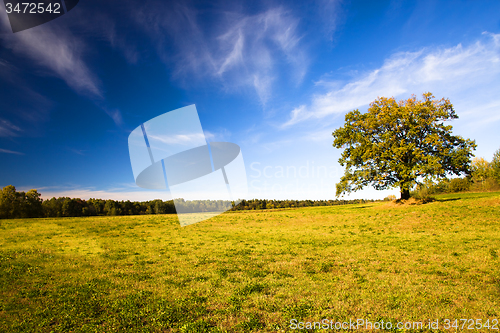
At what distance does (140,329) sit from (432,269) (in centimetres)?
1069

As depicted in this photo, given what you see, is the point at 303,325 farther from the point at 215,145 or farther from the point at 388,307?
the point at 215,145

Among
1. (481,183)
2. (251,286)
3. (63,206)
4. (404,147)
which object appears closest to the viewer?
(251,286)

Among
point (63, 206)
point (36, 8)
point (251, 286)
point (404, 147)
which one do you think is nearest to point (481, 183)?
point (404, 147)

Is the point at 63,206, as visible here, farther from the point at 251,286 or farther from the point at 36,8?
the point at 251,286

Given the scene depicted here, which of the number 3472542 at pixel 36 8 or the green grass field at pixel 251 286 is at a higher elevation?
the number 3472542 at pixel 36 8

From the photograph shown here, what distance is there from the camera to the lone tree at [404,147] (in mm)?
29141

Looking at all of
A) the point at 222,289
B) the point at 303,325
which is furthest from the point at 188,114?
the point at 303,325

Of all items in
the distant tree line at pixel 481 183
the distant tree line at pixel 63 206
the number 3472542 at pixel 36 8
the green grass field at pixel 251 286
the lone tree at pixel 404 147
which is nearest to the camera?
the green grass field at pixel 251 286

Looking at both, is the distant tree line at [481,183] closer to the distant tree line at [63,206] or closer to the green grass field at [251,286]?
the green grass field at [251,286]

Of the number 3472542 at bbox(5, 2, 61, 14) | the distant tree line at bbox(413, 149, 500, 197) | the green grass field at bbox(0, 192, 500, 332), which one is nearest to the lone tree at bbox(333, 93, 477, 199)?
the green grass field at bbox(0, 192, 500, 332)

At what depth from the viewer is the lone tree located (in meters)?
29.1

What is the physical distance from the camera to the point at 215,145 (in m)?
15.3

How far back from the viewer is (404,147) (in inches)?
1134

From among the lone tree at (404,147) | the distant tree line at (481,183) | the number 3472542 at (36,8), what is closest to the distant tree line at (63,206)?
the lone tree at (404,147)
